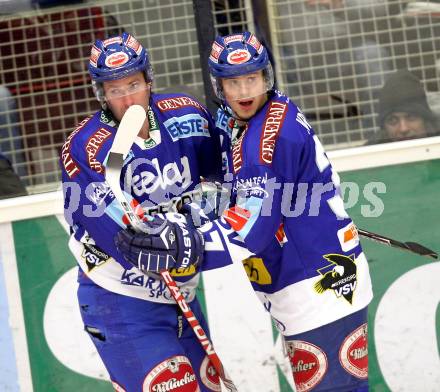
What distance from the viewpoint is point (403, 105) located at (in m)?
4.99

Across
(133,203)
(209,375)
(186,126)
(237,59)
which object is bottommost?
(209,375)

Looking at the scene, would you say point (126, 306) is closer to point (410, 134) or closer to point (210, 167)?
point (210, 167)

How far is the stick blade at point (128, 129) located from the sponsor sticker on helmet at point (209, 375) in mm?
890

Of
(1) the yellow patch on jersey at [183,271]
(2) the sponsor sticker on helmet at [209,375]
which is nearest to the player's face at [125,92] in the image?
(1) the yellow patch on jersey at [183,271]

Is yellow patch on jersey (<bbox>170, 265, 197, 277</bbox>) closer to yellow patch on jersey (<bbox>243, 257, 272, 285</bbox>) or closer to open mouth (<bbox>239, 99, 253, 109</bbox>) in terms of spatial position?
yellow patch on jersey (<bbox>243, 257, 272, 285</bbox>)

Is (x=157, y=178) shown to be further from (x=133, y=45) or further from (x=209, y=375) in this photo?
(x=209, y=375)

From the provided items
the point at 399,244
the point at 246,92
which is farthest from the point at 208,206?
the point at 399,244

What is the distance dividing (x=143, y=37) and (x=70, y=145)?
1225 millimetres

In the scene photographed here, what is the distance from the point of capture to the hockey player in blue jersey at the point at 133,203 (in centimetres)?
368

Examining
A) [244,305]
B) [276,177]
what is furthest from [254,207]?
[244,305]

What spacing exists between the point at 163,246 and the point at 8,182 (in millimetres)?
1689

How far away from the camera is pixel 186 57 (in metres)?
4.89

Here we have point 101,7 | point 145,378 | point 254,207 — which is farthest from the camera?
point 101,7

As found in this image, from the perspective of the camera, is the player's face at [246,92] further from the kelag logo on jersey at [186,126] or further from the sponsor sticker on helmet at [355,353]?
the sponsor sticker on helmet at [355,353]
